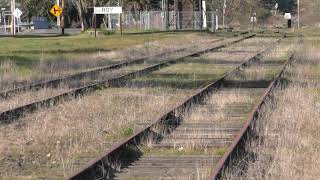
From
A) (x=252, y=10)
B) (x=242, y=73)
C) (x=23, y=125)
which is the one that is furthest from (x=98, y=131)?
(x=252, y=10)

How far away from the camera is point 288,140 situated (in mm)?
10695

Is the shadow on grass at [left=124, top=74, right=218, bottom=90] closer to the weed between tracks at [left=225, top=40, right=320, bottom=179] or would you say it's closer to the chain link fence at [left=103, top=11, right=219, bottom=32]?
the weed between tracks at [left=225, top=40, right=320, bottom=179]

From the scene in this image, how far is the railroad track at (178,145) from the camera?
875 cm

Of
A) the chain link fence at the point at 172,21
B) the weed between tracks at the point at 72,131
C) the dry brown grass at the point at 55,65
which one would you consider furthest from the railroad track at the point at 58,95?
the chain link fence at the point at 172,21

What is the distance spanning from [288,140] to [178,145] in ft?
5.31

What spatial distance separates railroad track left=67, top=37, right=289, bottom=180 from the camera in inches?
344

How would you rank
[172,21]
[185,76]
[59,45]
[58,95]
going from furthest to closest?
[172,21] < [59,45] < [185,76] < [58,95]

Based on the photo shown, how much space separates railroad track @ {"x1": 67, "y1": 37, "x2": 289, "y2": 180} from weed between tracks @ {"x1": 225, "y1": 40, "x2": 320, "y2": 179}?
1.50 ft

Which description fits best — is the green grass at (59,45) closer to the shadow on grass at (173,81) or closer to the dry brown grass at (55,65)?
the dry brown grass at (55,65)

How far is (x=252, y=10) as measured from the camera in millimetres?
127688

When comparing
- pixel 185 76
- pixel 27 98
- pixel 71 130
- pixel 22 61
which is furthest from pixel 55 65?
pixel 71 130

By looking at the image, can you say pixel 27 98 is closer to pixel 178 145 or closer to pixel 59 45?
pixel 178 145

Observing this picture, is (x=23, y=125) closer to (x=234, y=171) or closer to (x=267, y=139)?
(x=267, y=139)

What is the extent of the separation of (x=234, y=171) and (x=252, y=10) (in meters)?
121
